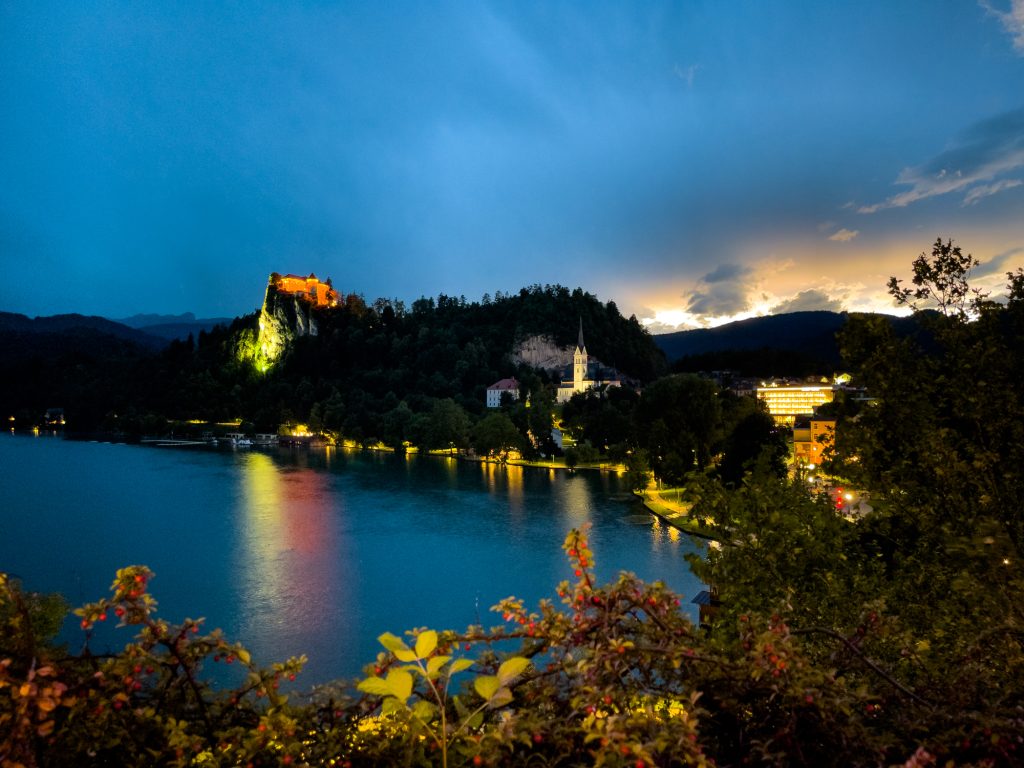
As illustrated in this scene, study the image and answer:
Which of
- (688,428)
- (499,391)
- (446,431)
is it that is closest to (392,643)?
(688,428)

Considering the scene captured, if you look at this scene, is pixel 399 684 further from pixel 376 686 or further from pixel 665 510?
pixel 665 510

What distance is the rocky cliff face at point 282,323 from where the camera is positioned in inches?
3558

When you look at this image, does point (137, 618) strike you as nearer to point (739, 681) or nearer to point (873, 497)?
point (739, 681)

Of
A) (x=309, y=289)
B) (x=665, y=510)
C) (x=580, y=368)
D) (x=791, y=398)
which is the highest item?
(x=309, y=289)

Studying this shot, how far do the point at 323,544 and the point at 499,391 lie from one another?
165 ft

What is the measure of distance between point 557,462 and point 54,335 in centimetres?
12898

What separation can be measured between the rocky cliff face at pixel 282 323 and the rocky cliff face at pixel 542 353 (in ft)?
107

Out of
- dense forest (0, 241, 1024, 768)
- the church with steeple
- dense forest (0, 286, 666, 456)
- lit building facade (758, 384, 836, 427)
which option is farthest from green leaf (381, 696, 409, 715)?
the church with steeple

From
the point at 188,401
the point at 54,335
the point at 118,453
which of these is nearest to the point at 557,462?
the point at 118,453

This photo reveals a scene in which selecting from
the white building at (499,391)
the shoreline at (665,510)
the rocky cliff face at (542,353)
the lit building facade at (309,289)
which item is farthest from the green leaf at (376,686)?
the lit building facade at (309,289)

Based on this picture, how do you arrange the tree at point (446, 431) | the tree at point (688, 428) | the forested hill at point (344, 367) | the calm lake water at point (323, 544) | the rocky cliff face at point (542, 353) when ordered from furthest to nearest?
the rocky cliff face at point (542, 353)
the forested hill at point (344, 367)
the tree at point (446, 431)
the tree at point (688, 428)
the calm lake water at point (323, 544)

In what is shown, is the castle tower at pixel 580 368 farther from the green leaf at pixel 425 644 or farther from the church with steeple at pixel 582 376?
the green leaf at pixel 425 644

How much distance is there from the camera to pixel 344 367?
84.3 meters

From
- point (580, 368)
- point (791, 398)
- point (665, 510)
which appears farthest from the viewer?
point (580, 368)
